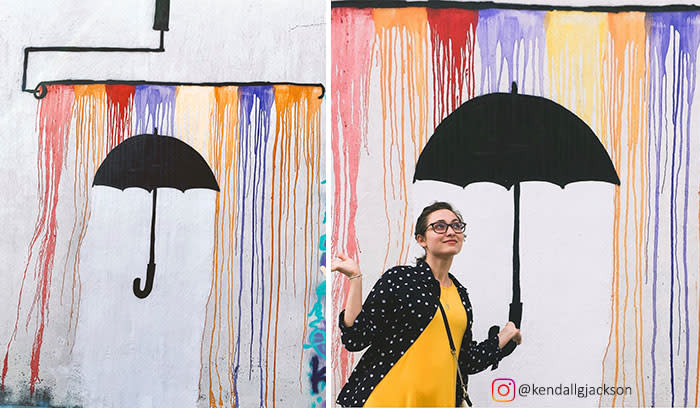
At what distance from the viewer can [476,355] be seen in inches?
93.2

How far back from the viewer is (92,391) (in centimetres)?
248

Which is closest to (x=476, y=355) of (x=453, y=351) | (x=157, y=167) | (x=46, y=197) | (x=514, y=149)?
(x=453, y=351)

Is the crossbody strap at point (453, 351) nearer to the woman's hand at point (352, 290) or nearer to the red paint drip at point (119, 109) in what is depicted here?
the woman's hand at point (352, 290)

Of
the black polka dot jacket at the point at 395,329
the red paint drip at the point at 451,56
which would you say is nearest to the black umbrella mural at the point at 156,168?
the black polka dot jacket at the point at 395,329

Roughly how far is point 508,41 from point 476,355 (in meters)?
1.25

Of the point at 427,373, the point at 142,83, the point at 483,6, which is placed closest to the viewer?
the point at 427,373

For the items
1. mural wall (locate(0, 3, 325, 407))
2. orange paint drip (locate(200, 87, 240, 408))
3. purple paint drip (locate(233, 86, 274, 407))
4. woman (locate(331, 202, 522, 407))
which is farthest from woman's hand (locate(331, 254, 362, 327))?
orange paint drip (locate(200, 87, 240, 408))

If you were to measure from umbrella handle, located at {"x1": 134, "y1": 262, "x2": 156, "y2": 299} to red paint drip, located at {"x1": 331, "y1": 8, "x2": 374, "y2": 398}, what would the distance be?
2.47ft

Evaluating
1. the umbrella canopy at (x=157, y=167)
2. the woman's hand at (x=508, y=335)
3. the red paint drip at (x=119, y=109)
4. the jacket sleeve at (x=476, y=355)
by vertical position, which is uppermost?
the red paint drip at (x=119, y=109)

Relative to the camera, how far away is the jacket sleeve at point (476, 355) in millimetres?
2365

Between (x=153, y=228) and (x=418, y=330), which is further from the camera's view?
(x=153, y=228)

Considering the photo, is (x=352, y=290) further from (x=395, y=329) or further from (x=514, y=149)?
(x=514, y=149)

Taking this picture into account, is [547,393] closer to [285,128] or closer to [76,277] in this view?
[285,128]

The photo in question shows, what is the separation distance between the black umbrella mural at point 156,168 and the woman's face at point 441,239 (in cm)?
89
